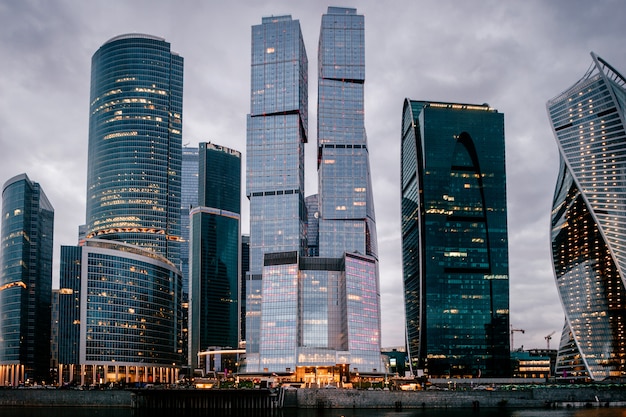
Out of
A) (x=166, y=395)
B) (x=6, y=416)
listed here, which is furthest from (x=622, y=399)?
(x=6, y=416)

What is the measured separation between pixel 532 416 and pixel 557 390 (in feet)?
167

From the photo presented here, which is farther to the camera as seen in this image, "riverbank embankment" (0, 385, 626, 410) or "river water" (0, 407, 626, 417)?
"riverbank embankment" (0, 385, 626, 410)

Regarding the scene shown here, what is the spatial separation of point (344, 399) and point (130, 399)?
55.3 meters

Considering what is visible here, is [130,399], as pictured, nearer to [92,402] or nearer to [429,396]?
[92,402]

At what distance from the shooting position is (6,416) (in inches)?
6112

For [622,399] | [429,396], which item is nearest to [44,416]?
[429,396]

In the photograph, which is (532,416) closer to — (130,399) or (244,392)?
(244,392)

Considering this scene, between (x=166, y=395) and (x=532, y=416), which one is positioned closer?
(x=532, y=416)

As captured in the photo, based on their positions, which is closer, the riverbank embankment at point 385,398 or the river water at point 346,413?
the river water at point 346,413

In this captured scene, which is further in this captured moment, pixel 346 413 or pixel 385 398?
pixel 385 398

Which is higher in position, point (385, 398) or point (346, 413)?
point (385, 398)

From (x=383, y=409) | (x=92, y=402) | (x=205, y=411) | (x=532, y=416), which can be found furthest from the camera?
(x=92, y=402)

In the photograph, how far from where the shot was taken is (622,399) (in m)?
194

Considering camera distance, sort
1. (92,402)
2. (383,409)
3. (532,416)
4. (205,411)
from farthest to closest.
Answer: (92,402) < (383,409) < (205,411) < (532,416)
